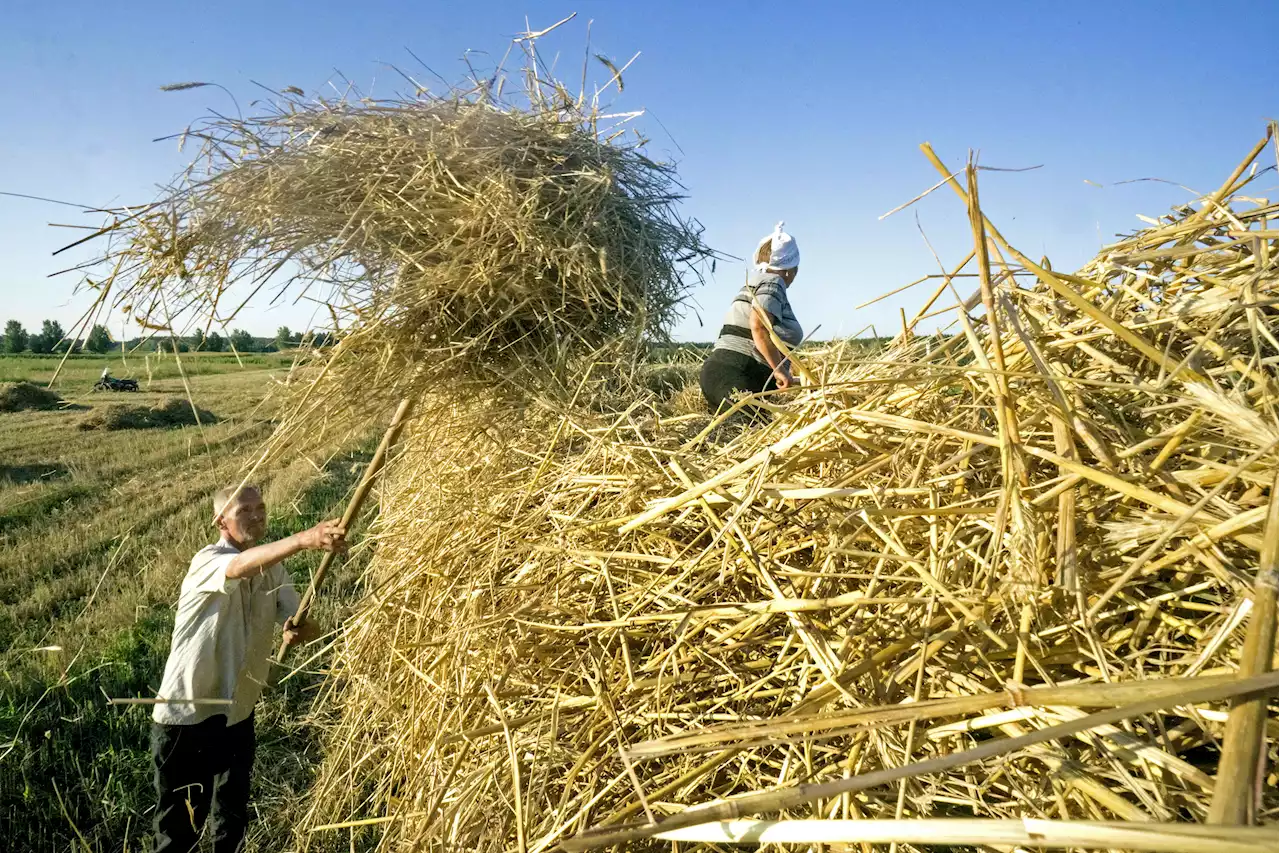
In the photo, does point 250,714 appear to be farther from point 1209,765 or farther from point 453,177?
point 1209,765

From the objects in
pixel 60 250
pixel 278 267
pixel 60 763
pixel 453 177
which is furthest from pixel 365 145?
pixel 60 763

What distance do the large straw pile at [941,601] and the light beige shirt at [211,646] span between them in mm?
1319

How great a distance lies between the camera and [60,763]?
3.05 metres

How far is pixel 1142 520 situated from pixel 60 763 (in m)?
4.07

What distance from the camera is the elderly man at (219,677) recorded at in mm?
2660

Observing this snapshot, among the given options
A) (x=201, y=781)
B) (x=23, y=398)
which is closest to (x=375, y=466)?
(x=201, y=781)

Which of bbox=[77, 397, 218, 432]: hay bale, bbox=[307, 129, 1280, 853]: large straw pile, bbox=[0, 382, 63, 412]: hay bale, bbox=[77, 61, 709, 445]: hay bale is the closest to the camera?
bbox=[307, 129, 1280, 853]: large straw pile

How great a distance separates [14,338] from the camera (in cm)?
3844

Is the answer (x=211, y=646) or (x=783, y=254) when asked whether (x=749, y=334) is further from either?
(x=211, y=646)

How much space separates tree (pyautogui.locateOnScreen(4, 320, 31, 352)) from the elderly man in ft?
158

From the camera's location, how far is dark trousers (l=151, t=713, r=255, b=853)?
2682mm

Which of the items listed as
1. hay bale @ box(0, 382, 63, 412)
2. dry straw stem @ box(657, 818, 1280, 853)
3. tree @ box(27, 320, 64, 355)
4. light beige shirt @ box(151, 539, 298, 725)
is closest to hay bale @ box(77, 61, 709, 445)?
light beige shirt @ box(151, 539, 298, 725)

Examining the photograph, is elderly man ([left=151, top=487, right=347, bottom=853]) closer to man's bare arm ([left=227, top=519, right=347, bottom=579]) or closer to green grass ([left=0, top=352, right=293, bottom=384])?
man's bare arm ([left=227, top=519, right=347, bottom=579])

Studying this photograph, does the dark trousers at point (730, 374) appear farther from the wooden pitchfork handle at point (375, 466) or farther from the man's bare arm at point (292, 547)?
the man's bare arm at point (292, 547)
